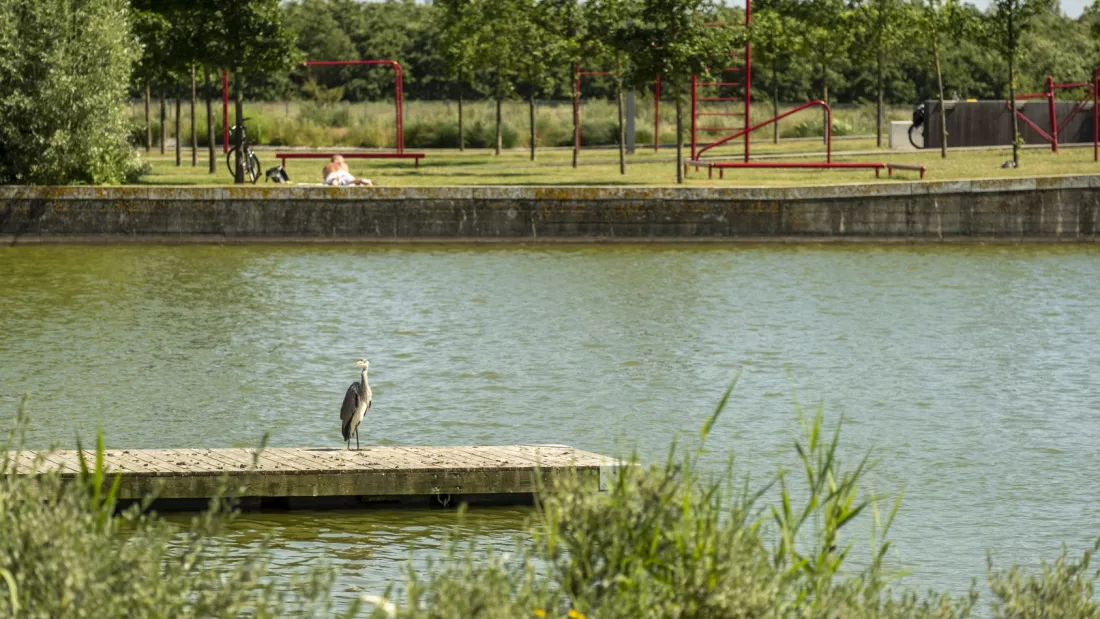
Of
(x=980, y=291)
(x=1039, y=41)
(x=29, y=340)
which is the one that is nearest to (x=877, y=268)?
(x=980, y=291)

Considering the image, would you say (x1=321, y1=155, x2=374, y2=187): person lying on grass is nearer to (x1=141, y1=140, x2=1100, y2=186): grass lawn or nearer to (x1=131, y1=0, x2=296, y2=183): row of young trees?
(x1=141, y1=140, x2=1100, y2=186): grass lawn

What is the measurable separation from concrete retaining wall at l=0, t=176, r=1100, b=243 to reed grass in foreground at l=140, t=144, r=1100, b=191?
1323mm

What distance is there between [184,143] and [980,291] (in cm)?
2647

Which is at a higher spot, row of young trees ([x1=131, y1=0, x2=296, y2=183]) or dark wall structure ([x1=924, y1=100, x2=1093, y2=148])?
row of young trees ([x1=131, y1=0, x2=296, y2=183])

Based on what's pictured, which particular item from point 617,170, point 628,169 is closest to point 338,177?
point 617,170

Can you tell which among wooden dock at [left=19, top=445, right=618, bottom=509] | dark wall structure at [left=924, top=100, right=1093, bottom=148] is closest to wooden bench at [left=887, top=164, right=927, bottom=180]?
dark wall structure at [left=924, top=100, right=1093, bottom=148]

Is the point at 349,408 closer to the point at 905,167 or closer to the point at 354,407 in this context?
the point at 354,407

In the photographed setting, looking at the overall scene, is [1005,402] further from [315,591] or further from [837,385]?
[315,591]

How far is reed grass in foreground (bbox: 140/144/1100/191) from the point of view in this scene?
30.1 metres

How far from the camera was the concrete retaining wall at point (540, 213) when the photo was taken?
27.5 metres

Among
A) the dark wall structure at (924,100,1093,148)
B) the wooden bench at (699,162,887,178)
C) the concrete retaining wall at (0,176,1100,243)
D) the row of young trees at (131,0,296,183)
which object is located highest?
the row of young trees at (131,0,296,183)

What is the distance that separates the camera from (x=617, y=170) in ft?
111

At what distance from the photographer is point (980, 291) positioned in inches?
910

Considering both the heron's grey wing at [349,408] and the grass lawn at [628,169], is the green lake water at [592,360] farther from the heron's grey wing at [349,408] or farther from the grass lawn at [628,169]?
the grass lawn at [628,169]
